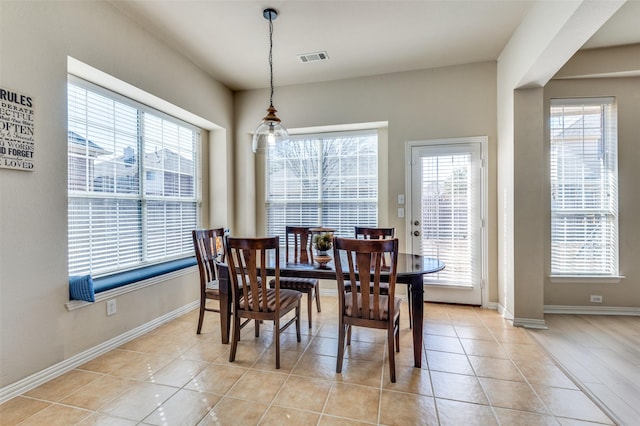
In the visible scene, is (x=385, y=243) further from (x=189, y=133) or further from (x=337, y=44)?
(x=189, y=133)

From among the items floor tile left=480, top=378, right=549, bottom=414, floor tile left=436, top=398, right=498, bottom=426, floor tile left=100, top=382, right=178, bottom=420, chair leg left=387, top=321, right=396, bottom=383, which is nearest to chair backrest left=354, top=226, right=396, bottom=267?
chair leg left=387, top=321, right=396, bottom=383

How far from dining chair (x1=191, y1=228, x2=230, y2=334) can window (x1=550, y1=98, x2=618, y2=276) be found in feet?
12.3

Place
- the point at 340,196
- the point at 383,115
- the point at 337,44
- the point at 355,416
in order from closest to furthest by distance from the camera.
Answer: the point at 355,416, the point at 337,44, the point at 383,115, the point at 340,196

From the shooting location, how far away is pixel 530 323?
3.04 metres

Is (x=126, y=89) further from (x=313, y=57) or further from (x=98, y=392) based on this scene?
(x=98, y=392)

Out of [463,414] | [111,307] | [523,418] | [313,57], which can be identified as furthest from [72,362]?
[313,57]

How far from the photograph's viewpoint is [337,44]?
3.19 metres

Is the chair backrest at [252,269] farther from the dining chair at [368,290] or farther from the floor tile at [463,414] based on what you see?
the floor tile at [463,414]

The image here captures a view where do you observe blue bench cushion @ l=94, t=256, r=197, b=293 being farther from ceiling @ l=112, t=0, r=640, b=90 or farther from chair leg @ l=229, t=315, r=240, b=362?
ceiling @ l=112, t=0, r=640, b=90

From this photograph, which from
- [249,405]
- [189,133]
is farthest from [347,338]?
[189,133]

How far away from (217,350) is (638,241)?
4492 millimetres

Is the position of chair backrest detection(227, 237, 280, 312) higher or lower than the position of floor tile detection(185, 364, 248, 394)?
higher

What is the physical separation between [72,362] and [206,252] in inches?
50.3

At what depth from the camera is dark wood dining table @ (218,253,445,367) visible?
2.26m
